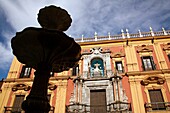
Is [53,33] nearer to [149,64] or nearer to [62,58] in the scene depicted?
[62,58]

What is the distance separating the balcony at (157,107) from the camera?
1021 cm

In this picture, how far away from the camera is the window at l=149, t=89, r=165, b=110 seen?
10516mm

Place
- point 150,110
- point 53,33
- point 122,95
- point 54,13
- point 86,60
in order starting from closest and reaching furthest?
point 53,33 < point 54,13 < point 150,110 < point 122,95 < point 86,60

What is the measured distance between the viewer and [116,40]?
1451cm

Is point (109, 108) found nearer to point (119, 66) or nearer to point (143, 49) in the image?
point (119, 66)

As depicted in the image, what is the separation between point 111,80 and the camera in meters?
12.1

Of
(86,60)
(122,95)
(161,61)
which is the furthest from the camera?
(86,60)

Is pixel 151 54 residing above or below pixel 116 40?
below

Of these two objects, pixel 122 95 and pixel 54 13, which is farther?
pixel 122 95

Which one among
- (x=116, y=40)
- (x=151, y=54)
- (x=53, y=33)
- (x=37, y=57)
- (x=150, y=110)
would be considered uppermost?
(x=116, y=40)

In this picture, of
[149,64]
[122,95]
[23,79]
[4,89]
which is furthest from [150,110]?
[4,89]

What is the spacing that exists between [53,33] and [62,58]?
961mm

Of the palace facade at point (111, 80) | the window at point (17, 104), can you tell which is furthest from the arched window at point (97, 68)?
the window at point (17, 104)

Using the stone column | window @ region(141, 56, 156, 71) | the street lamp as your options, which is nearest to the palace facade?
window @ region(141, 56, 156, 71)
